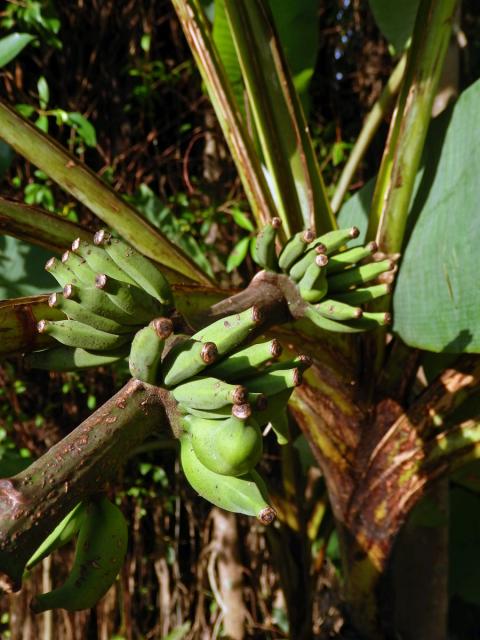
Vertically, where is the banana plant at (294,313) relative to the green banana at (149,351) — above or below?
above

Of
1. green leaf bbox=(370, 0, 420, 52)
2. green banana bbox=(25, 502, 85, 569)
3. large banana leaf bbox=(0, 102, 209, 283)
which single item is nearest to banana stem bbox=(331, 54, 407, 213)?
green leaf bbox=(370, 0, 420, 52)

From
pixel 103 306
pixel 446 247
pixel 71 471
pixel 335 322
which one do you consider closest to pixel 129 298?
pixel 103 306

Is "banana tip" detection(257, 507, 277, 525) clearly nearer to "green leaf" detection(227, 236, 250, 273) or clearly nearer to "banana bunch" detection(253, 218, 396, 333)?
"banana bunch" detection(253, 218, 396, 333)

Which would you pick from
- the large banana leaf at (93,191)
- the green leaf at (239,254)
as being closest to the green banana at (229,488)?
the large banana leaf at (93,191)

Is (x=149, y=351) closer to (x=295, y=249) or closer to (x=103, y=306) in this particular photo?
(x=103, y=306)

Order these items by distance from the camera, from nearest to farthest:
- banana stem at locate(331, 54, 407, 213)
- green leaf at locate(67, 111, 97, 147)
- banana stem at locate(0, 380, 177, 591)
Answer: banana stem at locate(0, 380, 177, 591), banana stem at locate(331, 54, 407, 213), green leaf at locate(67, 111, 97, 147)

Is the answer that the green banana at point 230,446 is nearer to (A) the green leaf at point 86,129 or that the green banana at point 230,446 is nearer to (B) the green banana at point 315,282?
(B) the green banana at point 315,282
